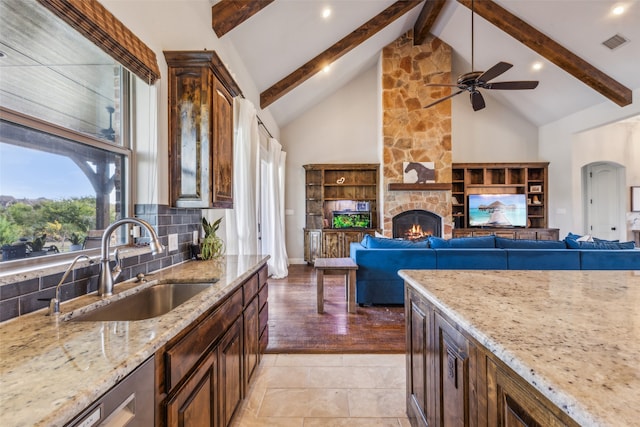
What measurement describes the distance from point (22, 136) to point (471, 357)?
1938mm

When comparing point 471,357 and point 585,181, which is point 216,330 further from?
point 585,181

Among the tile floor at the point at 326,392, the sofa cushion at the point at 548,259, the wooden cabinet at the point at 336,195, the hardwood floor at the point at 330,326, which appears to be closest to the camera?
the tile floor at the point at 326,392

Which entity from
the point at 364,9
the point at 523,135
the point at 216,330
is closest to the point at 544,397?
the point at 216,330

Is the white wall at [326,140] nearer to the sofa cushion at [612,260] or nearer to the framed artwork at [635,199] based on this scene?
the sofa cushion at [612,260]

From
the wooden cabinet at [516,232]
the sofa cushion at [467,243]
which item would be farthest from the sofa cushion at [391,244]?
the wooden cabinet at [516,232]

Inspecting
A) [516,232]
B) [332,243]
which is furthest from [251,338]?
[516,232]

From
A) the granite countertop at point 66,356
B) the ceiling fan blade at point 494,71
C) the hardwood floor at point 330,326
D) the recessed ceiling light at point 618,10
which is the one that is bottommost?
the hardwood floor at point 330,326

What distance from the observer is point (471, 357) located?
103 centimetres

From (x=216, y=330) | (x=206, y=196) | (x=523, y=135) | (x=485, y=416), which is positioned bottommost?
(x=485, y=416)

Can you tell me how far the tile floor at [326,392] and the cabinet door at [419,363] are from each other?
0.28 meters

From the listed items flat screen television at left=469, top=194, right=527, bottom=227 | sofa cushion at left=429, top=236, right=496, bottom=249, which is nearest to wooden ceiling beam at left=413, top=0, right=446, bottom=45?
flat screen television at left=469, top=194, right=527, bottom=227

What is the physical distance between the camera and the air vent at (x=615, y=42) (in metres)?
4.26

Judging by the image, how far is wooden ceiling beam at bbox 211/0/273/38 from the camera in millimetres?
2787

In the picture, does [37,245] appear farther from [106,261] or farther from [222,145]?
[222,145]
